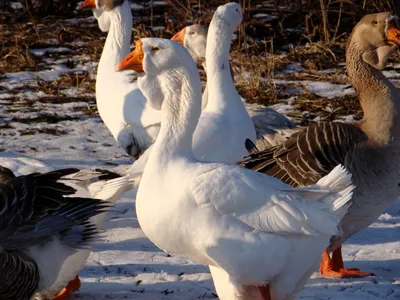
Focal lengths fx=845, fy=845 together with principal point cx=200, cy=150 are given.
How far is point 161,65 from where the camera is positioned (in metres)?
5.12

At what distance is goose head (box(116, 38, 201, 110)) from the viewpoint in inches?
200

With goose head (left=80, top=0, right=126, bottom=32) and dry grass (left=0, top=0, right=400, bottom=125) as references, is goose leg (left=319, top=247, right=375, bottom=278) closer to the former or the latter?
dry grass (left=0, top=0, right=400, bottom=125)

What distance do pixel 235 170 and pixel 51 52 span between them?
23.4 feet

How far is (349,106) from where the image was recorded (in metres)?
9.43

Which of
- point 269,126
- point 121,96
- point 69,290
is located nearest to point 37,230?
point 69,290

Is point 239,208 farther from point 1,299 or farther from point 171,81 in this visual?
point 1,299

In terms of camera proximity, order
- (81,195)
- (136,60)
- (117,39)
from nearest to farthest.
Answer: (136,60)
(81,195)
(117,39)

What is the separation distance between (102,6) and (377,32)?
371 cm

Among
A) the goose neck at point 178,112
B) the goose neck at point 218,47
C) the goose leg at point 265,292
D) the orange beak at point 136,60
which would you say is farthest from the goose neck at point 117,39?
the goose leg at point 265,292

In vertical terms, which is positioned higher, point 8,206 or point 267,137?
point 8,206

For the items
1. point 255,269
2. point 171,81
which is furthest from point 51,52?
point 255,269

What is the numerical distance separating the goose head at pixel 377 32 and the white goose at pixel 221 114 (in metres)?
1.16

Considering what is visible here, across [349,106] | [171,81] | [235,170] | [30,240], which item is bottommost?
[349,106]

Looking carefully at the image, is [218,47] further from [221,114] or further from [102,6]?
[102,6]
